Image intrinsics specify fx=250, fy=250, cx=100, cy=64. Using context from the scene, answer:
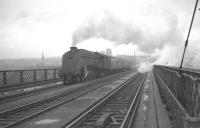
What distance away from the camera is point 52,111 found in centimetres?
1121

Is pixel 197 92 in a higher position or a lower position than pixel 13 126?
higher

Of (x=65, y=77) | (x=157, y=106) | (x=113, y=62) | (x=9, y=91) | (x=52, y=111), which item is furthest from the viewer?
(x=113, y=62)

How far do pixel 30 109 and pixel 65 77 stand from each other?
13.6 metres

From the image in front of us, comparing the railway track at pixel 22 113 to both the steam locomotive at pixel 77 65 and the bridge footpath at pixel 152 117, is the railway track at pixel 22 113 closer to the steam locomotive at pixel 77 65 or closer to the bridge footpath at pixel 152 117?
the bridge footpath at pixel 152 117

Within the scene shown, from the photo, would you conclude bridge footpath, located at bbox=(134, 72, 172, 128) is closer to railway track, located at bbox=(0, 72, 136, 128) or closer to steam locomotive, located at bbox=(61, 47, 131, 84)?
railway track, located at bbox=(0, 72, 136, 128)

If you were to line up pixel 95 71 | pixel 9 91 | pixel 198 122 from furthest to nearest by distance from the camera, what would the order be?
pixel 95 71 → pixel 9 91 → pixel 198 122

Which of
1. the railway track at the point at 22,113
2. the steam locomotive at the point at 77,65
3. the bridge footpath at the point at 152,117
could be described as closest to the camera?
the bridge footpath at the point at 152,117

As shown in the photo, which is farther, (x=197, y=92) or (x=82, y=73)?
(x=82, y=73)

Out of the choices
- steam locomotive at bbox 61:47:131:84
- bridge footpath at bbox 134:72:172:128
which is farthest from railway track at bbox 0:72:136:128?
steam locomotive at bbox 61:47:131:84

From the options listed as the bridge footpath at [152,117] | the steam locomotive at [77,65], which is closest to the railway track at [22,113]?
the bridge footpath at [152,117]

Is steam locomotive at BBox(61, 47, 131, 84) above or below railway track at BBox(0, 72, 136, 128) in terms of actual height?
above

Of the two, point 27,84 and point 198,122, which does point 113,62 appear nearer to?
point 27,84

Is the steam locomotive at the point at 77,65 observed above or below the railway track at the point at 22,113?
above

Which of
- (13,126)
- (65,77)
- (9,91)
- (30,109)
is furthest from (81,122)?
(65,77)
